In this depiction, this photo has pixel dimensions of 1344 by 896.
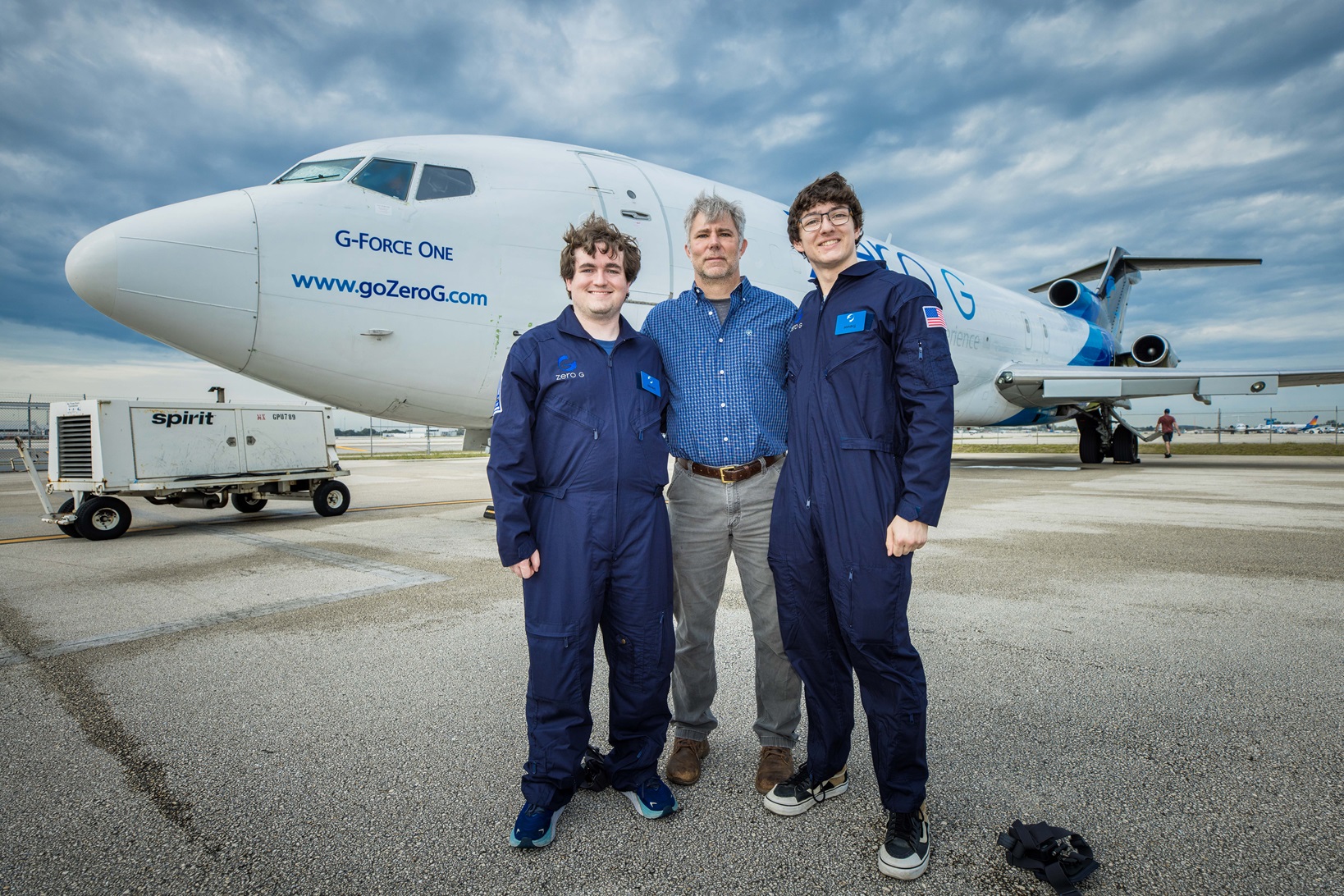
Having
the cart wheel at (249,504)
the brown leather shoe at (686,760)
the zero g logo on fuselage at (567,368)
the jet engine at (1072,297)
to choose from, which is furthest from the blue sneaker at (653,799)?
the jet engine at (1072,297)

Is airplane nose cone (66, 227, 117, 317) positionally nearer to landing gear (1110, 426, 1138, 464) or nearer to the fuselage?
the fuselage

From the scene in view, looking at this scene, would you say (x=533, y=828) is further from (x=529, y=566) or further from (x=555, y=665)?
(x=529, y=566)

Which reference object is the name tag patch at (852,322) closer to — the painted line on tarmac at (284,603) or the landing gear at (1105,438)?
the painted line on tarmac at (284,603)

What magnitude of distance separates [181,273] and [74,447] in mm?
4110

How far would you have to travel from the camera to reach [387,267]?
5285 millimetres

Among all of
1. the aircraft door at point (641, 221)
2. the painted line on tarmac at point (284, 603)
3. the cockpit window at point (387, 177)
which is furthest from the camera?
the aircraft door at point (641, 221)

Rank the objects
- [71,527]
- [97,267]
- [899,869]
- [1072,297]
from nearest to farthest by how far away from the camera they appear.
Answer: [899,869] < [97,267] < [71,527] < [1072,297]

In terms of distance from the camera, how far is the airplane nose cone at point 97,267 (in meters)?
4.63

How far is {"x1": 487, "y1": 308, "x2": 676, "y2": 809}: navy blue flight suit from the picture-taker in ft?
6.64

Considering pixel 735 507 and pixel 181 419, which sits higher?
pixel 181 419

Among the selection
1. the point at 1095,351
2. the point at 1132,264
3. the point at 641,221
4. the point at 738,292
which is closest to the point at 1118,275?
the point at 1132,264

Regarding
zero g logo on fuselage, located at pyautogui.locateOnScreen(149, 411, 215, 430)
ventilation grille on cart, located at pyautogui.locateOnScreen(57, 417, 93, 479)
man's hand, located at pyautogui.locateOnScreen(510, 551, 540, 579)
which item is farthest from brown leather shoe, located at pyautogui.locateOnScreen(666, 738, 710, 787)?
ventilation grille on cart, located at pyautogui.locateOnScreen(57, 417, 93, 479)

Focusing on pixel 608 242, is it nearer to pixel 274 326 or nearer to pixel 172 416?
pixel 274 326

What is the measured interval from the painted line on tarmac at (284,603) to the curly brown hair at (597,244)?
10.3 ft
